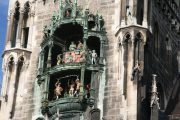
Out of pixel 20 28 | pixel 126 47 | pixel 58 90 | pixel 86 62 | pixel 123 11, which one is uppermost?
pixel 123 11

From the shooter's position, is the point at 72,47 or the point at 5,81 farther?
the point at 5,81

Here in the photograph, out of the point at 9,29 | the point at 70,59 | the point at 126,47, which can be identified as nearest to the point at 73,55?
the point at 70,59

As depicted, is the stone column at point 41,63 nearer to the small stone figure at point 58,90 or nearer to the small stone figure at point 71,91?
the small stone figure at point 58,90

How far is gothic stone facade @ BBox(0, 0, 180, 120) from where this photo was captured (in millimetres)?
25875

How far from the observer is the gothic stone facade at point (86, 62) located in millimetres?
25875

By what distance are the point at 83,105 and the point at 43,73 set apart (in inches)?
90.5

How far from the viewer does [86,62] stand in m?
26.7

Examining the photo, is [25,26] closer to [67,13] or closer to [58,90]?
[67,13]

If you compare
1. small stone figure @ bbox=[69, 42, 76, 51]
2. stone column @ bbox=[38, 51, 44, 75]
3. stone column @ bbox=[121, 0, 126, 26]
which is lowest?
stone column @ bbox=[38, 51, 44, 75]

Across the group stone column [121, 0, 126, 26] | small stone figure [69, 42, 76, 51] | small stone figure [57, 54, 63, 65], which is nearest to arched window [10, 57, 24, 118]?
small stone figure [57, 54, 63, 65]

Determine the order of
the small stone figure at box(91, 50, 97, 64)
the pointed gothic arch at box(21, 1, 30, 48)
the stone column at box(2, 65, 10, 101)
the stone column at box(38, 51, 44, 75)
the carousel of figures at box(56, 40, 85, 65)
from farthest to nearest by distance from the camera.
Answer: the pointed gothic arch at box(21, 1, 30, 48) → the stone column at box(2, 65, 10, 101) → the stone column at box(38, 51, 44, 75) → the carousel of figures at box(56, 40, 85, 65) → the small stone figure at box(91, 50, 97, 64)

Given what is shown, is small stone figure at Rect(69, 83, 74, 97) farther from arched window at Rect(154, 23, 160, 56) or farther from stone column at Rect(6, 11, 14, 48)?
arched window at Rect(154, 23, 160, 56)

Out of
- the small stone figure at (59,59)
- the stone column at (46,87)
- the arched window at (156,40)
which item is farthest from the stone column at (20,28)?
the arched window at (156,40)

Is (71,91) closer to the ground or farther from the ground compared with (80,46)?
closer to the ground
